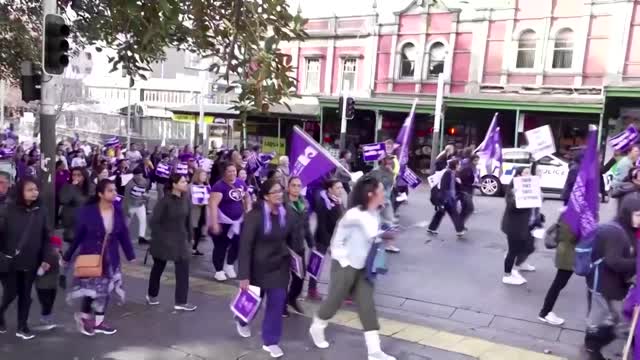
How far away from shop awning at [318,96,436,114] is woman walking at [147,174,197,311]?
20.5 meters

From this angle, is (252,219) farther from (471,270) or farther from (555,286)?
(471,270)

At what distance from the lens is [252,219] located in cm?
542

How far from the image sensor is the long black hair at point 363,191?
17.1 feet

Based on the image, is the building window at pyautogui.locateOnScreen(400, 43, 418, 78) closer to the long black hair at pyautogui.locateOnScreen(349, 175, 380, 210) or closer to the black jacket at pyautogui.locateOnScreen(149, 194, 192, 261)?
the black jacket at pyautogui.locateOnScreen(149, 194, 192, 261)

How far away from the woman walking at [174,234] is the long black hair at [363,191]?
2227 mm

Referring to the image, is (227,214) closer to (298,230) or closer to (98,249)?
(298,230)

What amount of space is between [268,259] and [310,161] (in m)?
1.90

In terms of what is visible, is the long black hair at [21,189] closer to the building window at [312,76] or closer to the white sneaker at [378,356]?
the white sneaker at [378,356]

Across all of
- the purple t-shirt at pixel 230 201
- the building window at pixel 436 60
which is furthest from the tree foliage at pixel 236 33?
the building window at pixel 436 60

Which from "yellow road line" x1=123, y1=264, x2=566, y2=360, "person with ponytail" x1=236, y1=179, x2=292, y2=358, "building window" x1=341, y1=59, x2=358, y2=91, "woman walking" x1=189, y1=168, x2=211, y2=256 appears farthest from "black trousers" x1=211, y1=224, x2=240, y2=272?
"building window" x1=341, y1=59, x2=358, y2=91

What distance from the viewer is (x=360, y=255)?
17.1ft

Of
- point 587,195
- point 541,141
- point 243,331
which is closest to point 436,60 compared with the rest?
point 541,141

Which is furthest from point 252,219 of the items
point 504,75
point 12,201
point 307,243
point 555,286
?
point 504,75

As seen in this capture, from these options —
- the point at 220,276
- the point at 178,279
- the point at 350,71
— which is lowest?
the point at 220,276
